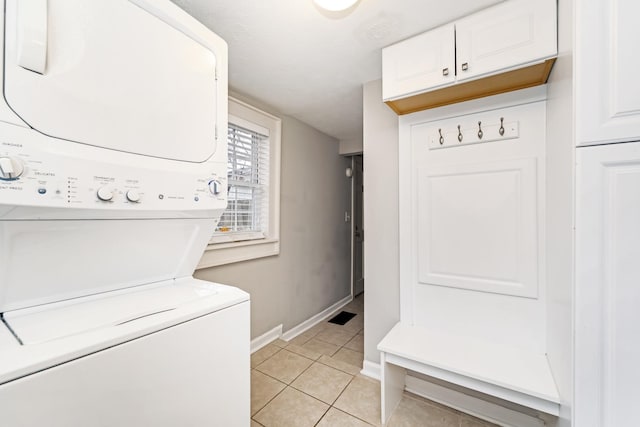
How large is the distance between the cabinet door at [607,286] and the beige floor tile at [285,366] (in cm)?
169

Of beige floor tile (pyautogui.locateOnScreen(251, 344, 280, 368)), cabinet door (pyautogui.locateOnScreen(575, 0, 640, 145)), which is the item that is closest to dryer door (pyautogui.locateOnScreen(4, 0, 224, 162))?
cabinet door (pyautogui.locateOnScreen(575, 0, 640, 145))

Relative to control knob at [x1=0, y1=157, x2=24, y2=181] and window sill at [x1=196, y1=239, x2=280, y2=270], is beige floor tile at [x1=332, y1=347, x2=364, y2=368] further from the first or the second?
control knob at [x1=0, y1=157, x2=24, y2=181]

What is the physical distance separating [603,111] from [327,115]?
215 centimetres

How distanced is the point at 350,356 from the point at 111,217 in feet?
7.14

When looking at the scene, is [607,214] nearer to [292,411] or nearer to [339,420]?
[339,420]

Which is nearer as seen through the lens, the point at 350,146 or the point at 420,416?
the point at 420,416

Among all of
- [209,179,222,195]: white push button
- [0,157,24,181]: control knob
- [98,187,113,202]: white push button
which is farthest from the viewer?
[209,179,222,195]: white push button

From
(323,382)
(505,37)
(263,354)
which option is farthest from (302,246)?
(505,37)

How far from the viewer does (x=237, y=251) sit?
7.38 feet

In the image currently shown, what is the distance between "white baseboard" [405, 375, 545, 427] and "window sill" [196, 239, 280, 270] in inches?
61.1

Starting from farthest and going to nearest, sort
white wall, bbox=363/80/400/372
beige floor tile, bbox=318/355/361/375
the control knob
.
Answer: beige floor tile, bbox=318/355/361/375
white wall, bbox=363/80/400/372
the control knob

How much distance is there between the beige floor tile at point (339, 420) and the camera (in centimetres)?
158

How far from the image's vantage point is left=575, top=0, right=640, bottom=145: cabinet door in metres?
0.89

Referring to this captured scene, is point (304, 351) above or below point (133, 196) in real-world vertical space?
below
